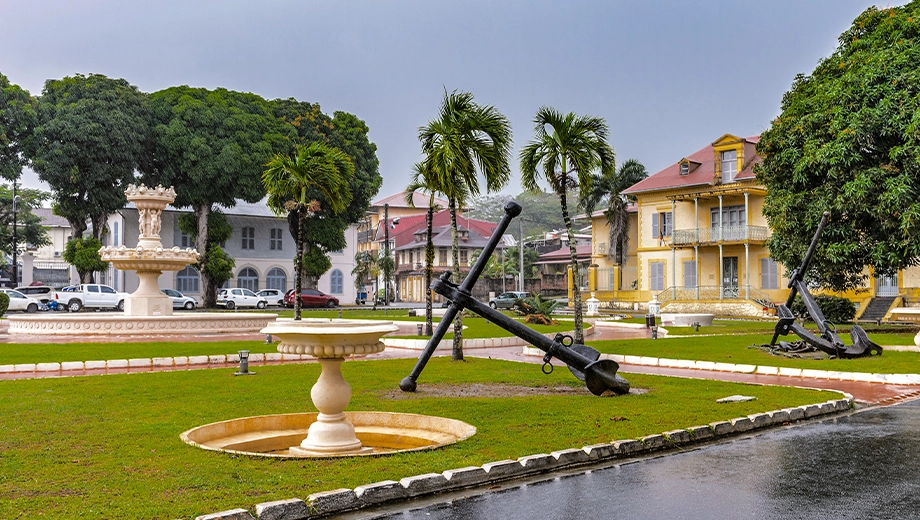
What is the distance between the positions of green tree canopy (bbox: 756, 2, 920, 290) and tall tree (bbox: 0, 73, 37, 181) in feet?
127

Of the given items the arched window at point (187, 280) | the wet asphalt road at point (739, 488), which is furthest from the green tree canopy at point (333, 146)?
the wet asphalt road at point (739, 488)

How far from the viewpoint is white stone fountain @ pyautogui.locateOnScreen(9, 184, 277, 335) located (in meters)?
27.7

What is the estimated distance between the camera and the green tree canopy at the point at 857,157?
25.3 metres

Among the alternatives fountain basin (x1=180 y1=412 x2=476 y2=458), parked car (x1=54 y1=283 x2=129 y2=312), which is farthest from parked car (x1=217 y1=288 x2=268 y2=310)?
fountain basin (x1=180 y1=412 x2=476 y2=458)

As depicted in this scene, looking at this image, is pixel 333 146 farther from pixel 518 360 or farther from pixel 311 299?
pixel 518 360

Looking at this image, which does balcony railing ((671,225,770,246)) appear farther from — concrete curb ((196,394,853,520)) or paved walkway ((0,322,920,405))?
concrete curb ((196,394,853,520))

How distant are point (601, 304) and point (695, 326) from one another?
79.8 ft

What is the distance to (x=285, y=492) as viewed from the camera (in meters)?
6.61

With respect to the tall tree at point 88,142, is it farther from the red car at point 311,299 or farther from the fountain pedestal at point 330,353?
the fountain pedestal at point 330,353

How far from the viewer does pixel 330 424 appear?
28.2ft

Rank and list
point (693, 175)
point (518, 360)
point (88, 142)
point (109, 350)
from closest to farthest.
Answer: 1. point (518, 360)
2. point (109, 350)
3. point (88, 142)
4. point (693, 175)

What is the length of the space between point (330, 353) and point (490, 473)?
1.90 meters

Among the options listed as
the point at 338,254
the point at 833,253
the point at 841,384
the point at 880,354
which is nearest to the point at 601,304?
the point at 338,254

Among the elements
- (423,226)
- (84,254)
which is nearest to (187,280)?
(84,254)
